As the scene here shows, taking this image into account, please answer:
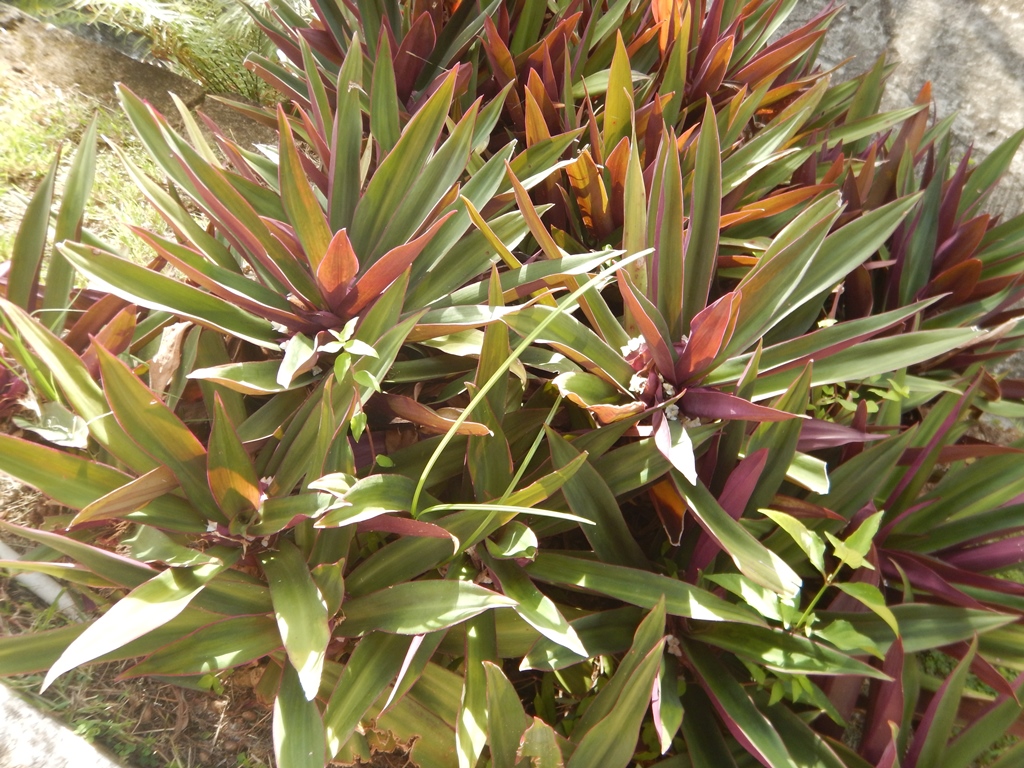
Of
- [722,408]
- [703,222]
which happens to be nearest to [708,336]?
[722,408]

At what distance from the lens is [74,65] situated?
1.90m

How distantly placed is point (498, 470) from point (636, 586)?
281mm

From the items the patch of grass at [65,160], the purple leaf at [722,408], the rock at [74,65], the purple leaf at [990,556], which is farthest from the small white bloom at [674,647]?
the rock at [74,65]

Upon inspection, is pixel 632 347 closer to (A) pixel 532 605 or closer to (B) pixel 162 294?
(A) pixel 532 605

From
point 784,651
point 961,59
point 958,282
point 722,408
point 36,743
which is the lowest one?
point 36,743

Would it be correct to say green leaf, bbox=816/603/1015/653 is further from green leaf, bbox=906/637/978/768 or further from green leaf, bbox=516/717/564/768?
green leaf, bbox=516/717/564/768

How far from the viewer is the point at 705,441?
41.6 inches

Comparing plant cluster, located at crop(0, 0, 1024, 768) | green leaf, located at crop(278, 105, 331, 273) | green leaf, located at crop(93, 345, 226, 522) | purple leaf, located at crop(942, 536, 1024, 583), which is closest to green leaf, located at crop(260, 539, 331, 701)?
plant cluster, located at crop(0, 0, 1024, 768)

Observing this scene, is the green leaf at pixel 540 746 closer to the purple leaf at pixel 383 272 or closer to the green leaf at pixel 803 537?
the green leaf at pixel 803 537

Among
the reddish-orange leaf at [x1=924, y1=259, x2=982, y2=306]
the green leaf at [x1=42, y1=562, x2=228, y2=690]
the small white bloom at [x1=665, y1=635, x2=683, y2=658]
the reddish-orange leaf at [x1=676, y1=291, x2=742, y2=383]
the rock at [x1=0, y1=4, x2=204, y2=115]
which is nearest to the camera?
the green leaf at [x1=42, y1=562, x2=228, y2=690]

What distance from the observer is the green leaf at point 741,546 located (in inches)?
33.8

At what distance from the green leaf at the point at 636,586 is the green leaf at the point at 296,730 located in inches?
A: 14.7

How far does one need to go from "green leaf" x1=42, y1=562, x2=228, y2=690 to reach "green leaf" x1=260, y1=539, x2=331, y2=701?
3.3 inches

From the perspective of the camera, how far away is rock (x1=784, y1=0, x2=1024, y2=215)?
2117 millimetres
